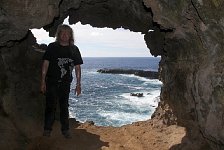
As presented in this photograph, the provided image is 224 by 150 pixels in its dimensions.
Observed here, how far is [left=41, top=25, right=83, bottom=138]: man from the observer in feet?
32.9

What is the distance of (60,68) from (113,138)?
10.9 feet

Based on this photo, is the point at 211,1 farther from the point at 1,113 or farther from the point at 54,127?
the point at 1,113

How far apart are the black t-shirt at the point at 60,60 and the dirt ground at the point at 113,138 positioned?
6.23 ft

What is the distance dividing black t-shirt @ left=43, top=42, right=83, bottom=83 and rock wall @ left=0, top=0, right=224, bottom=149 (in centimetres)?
95

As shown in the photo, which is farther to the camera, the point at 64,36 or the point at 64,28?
the point at 64,36

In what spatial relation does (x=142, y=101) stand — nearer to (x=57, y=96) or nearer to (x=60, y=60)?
(x=57, y=96)

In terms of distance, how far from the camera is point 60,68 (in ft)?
33.2

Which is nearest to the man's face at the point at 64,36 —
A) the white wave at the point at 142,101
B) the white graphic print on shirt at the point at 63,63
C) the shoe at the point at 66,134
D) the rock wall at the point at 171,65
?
the white graphic print on shirt at the point at 63,63

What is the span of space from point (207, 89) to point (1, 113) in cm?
668

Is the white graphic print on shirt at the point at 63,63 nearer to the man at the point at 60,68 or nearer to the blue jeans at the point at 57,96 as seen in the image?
the man at the point at 60,68

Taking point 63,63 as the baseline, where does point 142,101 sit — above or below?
below

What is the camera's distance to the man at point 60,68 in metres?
10.0

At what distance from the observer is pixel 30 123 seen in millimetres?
11836

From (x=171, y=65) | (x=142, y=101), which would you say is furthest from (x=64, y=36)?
(x=142, y=101)
